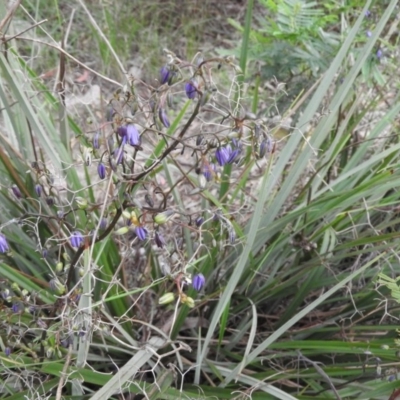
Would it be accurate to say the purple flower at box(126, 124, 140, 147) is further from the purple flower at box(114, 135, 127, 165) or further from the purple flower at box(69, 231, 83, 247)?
the purple flower at box(69, 231, 83, 247)

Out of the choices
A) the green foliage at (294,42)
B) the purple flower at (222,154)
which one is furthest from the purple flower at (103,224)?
the green foliage at (294,42)

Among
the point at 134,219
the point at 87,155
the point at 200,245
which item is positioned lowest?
the point at 200,245

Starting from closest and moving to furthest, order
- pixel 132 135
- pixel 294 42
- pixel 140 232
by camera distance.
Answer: pixel 132 135 < pixel 140 232 < pixel 294 42

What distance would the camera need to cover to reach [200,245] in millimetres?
999

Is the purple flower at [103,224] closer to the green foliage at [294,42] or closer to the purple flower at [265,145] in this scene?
the purple flower at [265,145]

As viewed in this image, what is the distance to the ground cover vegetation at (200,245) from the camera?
0.96 m

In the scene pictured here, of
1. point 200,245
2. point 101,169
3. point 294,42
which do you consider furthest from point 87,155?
point 294,42

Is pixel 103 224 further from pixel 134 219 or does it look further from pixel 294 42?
pixel 294 42

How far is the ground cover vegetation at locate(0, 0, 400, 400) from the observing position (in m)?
0.96

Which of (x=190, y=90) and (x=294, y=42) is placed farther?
(x=294, y=42)

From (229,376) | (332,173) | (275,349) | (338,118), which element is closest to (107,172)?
(229,376)

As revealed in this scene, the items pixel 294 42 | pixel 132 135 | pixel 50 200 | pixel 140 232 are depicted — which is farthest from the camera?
pixel 294 42

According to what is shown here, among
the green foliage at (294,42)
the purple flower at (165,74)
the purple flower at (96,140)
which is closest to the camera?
the purple flower at (165,74)

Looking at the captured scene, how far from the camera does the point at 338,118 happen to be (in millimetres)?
1552
